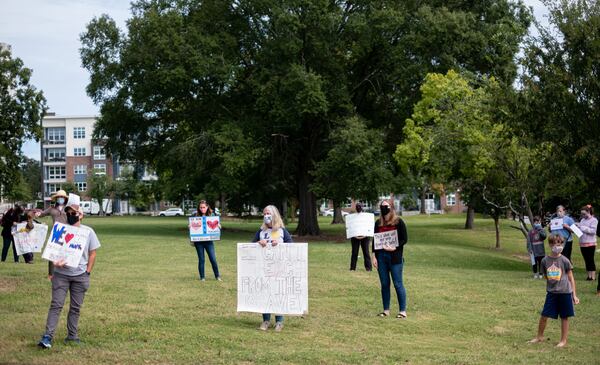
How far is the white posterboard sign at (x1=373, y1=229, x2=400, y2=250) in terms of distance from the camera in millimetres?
13195

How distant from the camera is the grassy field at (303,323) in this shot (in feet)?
33.2

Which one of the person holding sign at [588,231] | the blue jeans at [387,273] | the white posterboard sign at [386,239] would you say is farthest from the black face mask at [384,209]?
the person holding sign at [588,231]

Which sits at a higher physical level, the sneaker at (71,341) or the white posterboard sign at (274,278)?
the white posterboard sign at (274,278)

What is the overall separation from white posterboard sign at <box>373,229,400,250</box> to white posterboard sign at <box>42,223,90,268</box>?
17.1ft

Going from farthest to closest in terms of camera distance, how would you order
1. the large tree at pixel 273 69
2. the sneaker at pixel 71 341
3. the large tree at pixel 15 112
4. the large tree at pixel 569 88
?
the large tree at pixel 15 112 → the large tree at pixel 273 69 → the large tree at pixel 569 88 → the sneaker at pixel 71 341

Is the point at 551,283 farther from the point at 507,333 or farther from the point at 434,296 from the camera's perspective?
the point at 434,296

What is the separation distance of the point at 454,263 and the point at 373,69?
61.4 feet

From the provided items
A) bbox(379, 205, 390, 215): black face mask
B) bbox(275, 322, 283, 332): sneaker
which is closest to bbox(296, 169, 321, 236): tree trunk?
bbox(379, 205, 390, 215): black face mask

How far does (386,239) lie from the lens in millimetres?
13281

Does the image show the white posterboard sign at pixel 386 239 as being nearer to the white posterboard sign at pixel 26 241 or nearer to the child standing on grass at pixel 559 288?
the child standing on grass at pixel 559 288

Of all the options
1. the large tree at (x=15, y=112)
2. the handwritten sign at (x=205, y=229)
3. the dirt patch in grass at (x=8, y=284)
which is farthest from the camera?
the large tree at (x=15, y=112)

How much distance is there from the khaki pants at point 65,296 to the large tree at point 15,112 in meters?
47.5

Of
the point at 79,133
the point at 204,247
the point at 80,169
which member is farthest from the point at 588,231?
the point at 79,133

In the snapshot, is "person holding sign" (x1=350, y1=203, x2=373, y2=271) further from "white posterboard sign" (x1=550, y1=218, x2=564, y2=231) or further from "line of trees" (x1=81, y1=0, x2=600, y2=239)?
"line of trees" (x1=81, y1=0, x2=600, y2=239)
